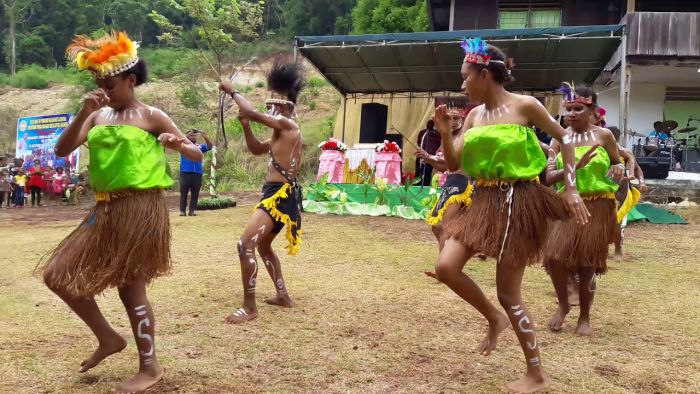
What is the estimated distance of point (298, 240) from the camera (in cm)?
489

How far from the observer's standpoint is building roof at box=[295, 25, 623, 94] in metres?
11.8

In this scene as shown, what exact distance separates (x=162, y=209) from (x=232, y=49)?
1698cm

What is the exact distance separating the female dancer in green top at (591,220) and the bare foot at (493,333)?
1.03 meters

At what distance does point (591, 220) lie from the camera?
169 inches

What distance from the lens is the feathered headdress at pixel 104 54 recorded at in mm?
3025

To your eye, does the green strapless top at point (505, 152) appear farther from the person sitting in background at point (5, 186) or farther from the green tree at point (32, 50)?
the green tree at point (32, 50)

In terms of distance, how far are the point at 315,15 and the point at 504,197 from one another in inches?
1771

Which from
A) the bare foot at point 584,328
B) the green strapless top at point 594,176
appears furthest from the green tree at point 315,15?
the bare foot at point 584,328

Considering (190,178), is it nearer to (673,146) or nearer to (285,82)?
(285,82)

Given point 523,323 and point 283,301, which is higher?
point 523,323

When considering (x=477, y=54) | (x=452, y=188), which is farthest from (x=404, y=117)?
(x=477, y=54)

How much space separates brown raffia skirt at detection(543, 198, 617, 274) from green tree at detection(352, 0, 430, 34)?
18935 millimetres

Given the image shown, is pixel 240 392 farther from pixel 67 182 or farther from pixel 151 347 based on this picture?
pixel 67 182

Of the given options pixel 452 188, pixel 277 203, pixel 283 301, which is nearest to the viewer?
pixel 277 203
